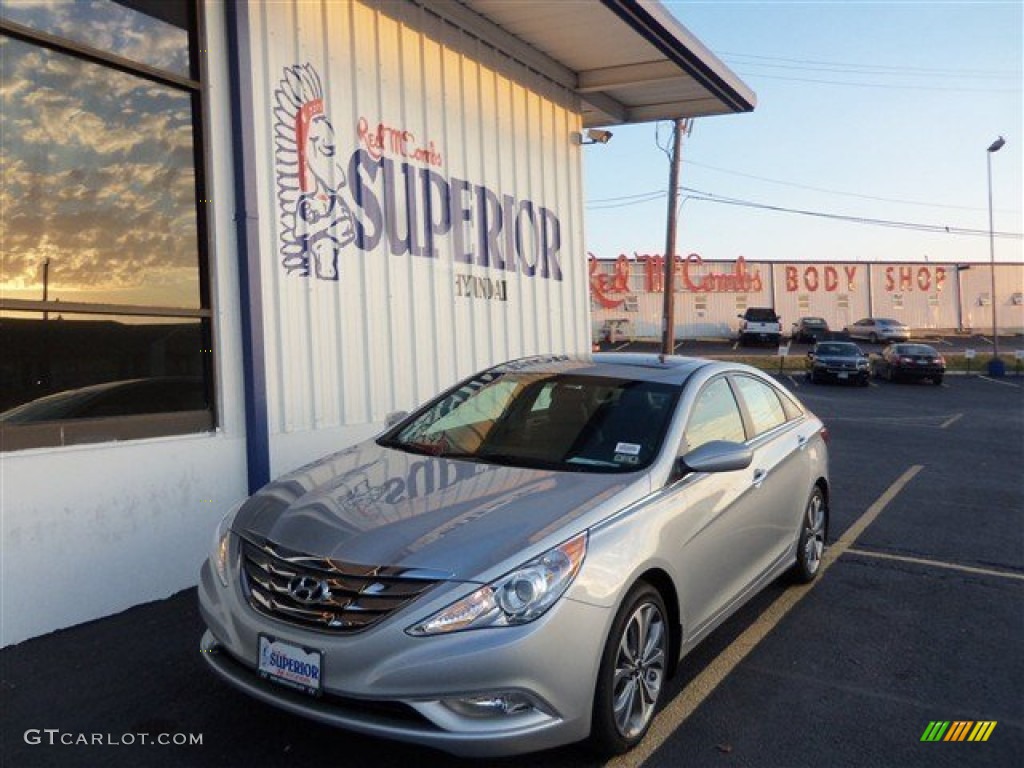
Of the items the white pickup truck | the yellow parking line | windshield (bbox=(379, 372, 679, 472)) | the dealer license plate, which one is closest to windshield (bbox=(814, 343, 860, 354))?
the yellow parking line

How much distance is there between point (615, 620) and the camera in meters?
3.06

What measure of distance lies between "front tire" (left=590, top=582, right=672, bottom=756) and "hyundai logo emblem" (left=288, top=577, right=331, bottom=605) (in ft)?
3.37

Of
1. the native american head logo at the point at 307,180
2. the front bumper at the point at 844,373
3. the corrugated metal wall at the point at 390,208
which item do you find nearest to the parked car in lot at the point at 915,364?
the front bumper at the point at 844,373

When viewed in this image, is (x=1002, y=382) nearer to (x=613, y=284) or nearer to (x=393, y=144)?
(x=613, y=284)

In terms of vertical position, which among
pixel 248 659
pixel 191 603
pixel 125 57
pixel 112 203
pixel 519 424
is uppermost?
pixel 125 57

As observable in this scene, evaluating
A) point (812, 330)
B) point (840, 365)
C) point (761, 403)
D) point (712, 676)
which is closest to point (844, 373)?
point (840, 365)

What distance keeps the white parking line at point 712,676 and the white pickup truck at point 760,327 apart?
40069mm

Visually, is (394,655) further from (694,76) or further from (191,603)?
(694,76)

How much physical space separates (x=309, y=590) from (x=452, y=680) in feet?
2.01

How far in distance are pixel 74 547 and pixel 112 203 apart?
81.1 inches

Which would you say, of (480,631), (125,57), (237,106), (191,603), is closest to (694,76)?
(237,106)

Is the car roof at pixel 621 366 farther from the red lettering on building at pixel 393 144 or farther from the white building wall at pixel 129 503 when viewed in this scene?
the red lettering on building at pixel 393 144

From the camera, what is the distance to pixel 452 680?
8.87ft

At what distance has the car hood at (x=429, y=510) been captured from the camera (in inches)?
116
